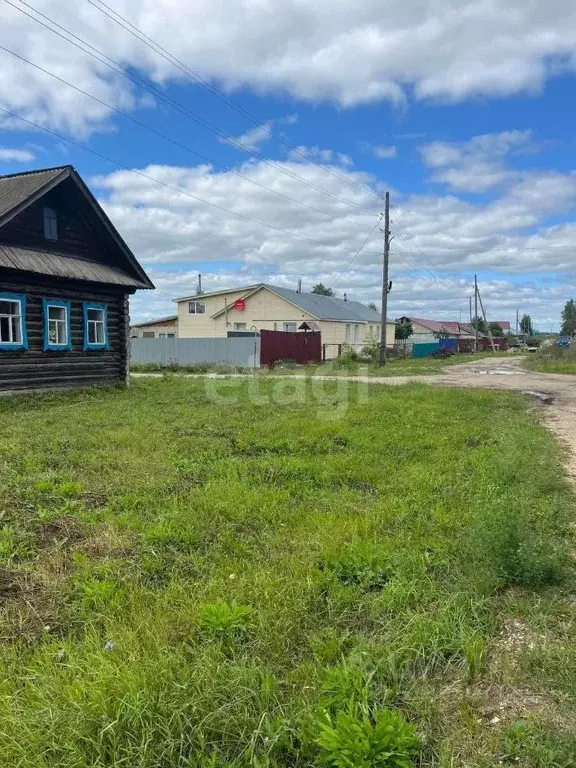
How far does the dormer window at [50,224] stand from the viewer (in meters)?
12.6

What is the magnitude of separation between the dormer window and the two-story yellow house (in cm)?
2104

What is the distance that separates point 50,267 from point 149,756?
39.4ft

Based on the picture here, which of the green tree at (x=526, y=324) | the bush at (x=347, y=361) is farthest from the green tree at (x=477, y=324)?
the green tree at (x=526, y=324)

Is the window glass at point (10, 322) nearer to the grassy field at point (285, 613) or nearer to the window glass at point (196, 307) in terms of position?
the grassy field at point (285, 613)

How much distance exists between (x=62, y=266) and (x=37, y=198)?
1552 millimetres

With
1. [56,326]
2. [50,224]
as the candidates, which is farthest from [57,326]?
[50,224]

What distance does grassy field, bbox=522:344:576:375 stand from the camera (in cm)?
2475

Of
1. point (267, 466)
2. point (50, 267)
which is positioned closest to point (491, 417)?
point (267, 466)

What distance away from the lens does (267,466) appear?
614 cm

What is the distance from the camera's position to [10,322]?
39.5 feet

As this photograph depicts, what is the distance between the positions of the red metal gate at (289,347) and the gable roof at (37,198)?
11.2 metres

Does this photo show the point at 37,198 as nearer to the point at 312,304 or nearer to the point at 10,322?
the point at 10,322

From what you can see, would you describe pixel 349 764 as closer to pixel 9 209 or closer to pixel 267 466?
pixel 267 466

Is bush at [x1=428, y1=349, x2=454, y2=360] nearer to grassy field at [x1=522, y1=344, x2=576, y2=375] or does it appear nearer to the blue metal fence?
grassy field at [x1=522, y1=344, x2=576, y2=375]
